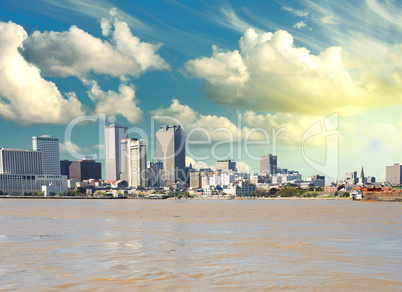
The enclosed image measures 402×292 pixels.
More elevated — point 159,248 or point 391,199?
point 159,248

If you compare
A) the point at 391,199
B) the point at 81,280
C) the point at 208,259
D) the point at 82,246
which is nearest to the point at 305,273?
the point at 208,259

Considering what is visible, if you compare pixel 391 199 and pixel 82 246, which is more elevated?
pixel 82 246

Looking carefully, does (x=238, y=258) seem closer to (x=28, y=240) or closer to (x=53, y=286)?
(x=53, y=286)

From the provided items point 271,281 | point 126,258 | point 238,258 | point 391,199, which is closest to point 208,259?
point 238,258

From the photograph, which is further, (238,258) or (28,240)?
(28,240)

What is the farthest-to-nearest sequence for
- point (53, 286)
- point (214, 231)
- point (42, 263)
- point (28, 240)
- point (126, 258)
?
point (214, 231)
point (28, 240)
point (126, 258)
point (42, 263)
point (53, 286)

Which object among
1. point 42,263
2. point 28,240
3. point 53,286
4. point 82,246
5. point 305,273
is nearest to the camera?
point 53,286

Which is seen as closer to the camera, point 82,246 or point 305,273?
point 305,273

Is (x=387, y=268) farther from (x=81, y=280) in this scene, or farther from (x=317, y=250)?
(x=81, y=280)

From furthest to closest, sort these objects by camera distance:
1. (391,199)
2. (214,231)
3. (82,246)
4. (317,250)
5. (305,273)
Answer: (391,199) < (214,231) < (82,246) < (317,250) < (305,273)
